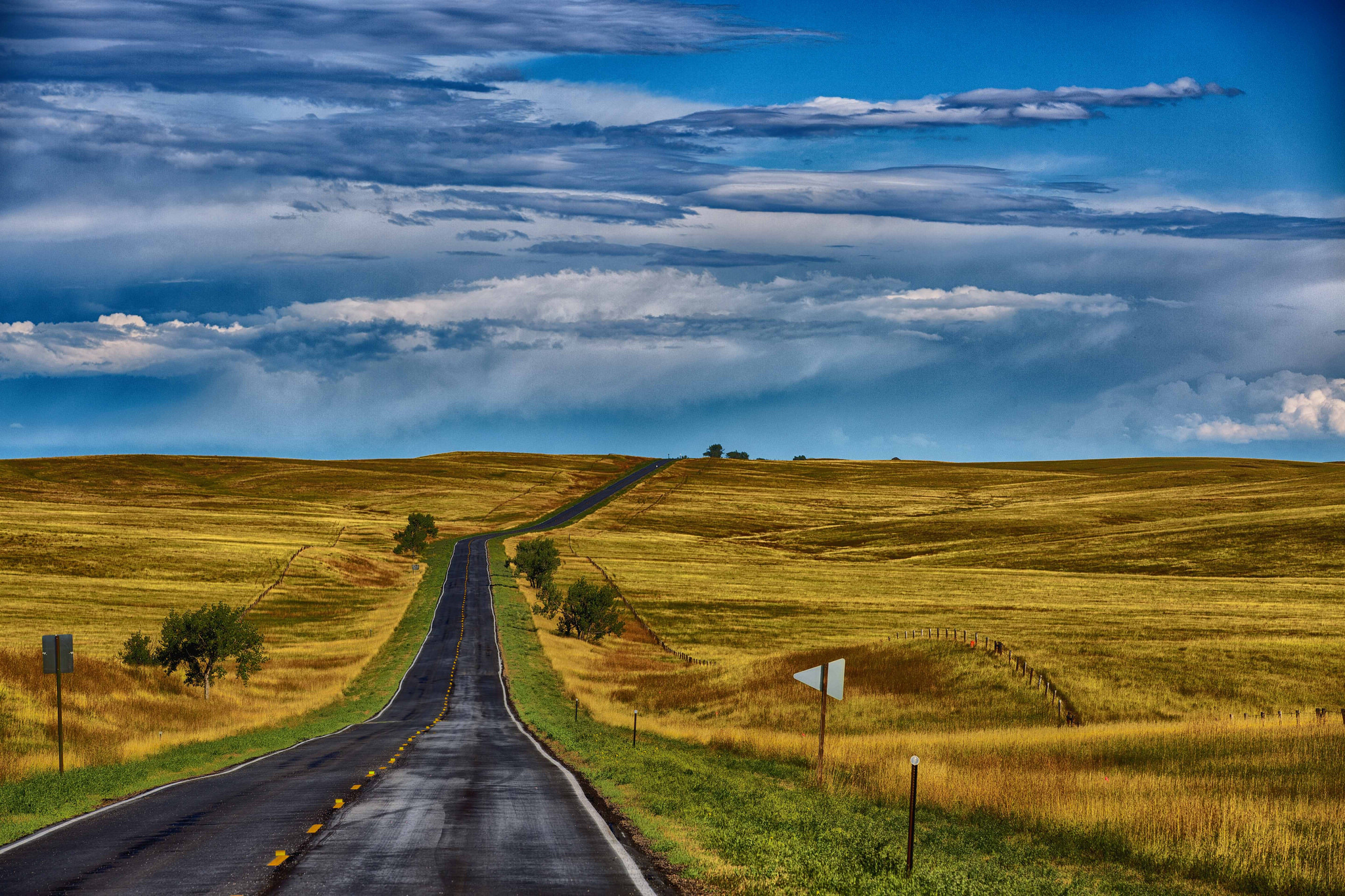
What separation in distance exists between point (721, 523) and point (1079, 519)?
4648cm

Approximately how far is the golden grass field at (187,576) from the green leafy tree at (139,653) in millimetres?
1683

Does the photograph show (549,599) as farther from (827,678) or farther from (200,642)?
(827,678)

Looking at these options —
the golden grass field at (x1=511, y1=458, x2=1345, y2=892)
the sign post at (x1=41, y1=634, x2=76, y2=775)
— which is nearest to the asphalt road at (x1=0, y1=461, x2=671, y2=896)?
the sign post at (x1=41, y1=634, x2=76, y2=775)

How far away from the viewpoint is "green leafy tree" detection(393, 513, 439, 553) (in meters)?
121

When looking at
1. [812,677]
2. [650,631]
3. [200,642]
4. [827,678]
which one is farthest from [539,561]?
[827,678]

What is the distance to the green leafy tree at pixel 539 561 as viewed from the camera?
8606 cm

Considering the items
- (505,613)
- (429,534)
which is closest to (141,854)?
(505,613)

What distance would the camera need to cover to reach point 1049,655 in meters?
40.1

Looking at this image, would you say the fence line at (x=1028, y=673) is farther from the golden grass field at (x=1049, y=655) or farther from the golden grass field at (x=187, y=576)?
the golden grass field at (x=187, y=576)

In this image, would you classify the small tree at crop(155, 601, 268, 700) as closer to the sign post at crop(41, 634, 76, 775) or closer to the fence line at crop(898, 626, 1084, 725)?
the sign post at crop(41, 634, 76, 775)

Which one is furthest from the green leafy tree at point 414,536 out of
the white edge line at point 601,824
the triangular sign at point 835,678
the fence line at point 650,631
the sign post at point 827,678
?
the triangular sign at point 835,678

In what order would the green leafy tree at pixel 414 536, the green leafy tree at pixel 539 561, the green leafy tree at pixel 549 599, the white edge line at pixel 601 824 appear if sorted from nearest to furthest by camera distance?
the white edge line at pixel 601 824, the green leafy tree at pixel 549 599, the green leafy tree at pixel 539 561, the green leafy tree at pixel 414 536

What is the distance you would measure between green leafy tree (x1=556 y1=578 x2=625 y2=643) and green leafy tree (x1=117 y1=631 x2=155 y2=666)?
1141 inches

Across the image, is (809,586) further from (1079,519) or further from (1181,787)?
(1181,787)
